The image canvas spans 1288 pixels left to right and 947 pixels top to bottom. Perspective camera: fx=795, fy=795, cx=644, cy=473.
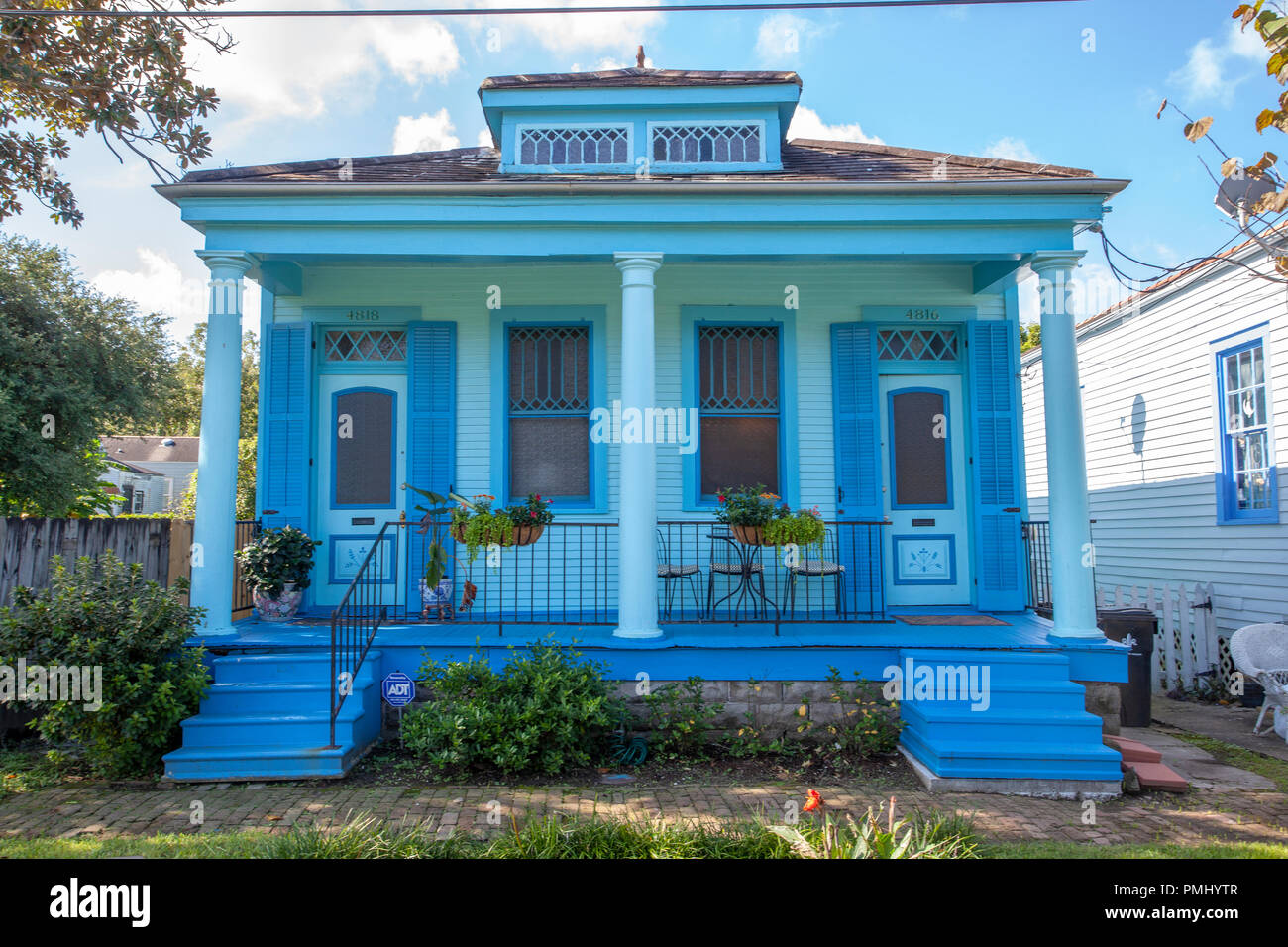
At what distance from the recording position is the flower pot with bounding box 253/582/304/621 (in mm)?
6754

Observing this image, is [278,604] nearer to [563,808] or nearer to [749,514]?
[563,808]

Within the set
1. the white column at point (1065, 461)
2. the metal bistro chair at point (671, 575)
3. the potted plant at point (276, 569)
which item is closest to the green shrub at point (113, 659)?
the potted plant at point (276, 569)

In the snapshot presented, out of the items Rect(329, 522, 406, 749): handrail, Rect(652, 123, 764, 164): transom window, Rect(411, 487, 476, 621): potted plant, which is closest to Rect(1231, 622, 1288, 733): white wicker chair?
Rect(652, 123, 764, 164): transom window

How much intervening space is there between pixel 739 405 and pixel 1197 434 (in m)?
5.86

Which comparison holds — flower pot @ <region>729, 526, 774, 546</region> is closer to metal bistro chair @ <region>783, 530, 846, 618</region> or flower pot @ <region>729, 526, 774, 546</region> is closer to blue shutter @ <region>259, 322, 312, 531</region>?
metal bistro chair @ <region>783, 530, 846, 618</region>

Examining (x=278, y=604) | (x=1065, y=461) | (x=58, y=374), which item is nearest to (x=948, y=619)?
(x=1065, y=461)

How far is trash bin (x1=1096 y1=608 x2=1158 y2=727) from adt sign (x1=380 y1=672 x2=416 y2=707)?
5878 mm

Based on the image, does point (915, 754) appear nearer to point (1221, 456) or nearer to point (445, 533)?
point (445, 533)

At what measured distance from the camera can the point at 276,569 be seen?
22.1ft
